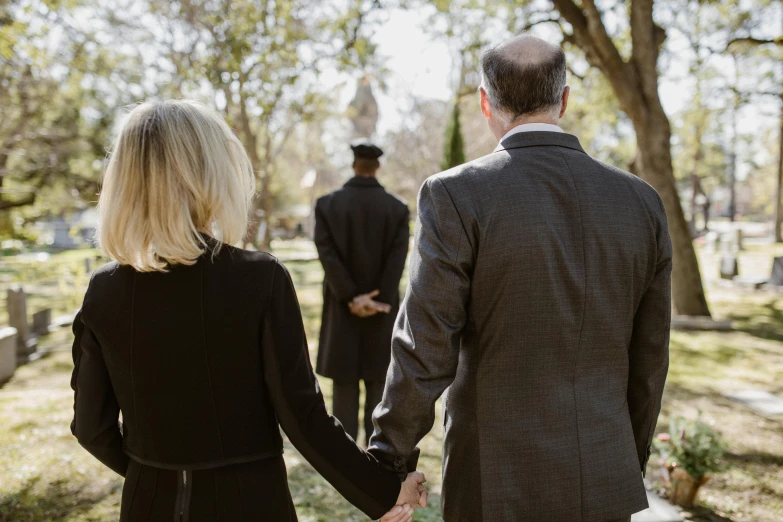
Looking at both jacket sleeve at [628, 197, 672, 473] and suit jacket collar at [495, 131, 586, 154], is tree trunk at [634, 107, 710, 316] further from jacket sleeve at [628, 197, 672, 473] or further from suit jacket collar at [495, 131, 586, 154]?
suit jacket collar at [495, 131, 586, 154]

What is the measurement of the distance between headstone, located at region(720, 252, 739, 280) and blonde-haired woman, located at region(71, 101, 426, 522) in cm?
1812

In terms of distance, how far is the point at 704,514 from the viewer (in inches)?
157

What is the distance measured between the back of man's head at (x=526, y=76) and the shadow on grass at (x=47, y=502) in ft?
12.3

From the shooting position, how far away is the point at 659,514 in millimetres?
3635

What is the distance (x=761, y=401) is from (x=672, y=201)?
196 inches

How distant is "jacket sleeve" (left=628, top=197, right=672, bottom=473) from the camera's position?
1.99 m

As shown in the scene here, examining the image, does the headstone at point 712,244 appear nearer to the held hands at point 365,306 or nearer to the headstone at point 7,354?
the held hands at point 365,306

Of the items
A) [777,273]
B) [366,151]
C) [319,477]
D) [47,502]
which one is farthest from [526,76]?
[777,273]

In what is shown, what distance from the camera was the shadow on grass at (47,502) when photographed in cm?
383

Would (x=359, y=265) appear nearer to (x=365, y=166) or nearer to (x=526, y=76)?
(x=365, y=166)

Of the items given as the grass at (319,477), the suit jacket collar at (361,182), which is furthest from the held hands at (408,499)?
the suit jacket collar at (361,182)

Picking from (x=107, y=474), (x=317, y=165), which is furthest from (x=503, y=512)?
(x=317, y=165)

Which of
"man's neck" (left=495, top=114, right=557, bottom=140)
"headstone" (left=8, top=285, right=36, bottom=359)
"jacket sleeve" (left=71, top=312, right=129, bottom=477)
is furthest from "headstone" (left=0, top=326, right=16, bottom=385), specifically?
"man's neck" (left=495, top=114, right=557, bottom=140)

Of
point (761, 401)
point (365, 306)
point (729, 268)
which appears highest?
point (365, 306)
